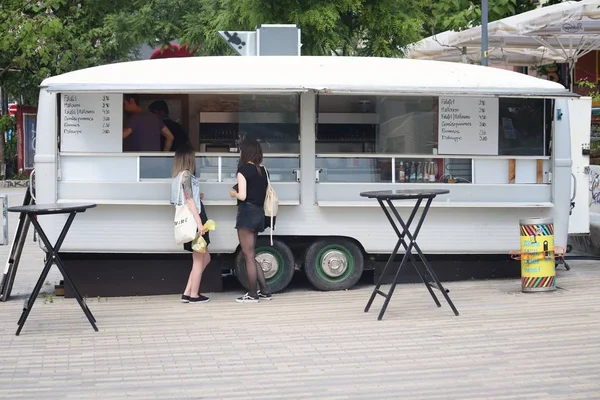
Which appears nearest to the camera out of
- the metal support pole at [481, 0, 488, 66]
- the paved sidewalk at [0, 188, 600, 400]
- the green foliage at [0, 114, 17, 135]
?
the paved sidewalk at [0, 188, 600, 400]

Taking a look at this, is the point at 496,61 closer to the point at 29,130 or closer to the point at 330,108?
the point at 330,108

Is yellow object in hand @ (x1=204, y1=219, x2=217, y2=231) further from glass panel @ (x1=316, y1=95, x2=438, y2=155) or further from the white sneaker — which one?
glass panel @ (x1=316, y1=95, x2=438, y2=155)

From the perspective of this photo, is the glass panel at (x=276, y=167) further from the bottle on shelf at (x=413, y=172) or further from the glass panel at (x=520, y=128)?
the glass panel at (x=520, y=128)

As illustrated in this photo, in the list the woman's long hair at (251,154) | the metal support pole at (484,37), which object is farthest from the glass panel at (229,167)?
the metal support pole at (484,37)

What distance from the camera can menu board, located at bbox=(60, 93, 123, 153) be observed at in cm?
1090

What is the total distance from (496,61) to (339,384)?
52.4ft

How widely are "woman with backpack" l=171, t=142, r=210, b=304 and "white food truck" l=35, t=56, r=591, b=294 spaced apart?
405 mm

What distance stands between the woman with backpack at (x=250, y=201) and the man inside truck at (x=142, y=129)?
113cm

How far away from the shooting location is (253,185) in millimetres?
10375

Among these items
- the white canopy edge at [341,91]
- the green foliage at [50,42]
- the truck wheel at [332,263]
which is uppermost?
the green foliage at [50,42]

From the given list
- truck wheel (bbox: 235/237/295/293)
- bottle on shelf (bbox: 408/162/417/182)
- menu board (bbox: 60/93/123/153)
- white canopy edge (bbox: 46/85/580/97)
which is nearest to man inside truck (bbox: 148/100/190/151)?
menu board (bbox: 60/93/123/153)

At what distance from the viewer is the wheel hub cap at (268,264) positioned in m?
11.0

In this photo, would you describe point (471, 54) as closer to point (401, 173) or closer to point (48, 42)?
point (401, 173)

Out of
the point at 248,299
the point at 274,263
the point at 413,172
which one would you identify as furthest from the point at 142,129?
the point at 413,172
